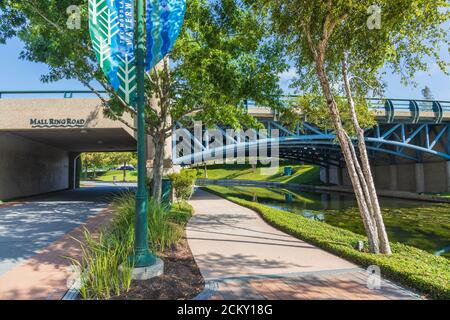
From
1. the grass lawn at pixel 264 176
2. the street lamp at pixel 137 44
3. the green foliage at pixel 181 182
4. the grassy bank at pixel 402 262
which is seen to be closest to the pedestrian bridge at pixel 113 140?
the green foliage at pixel 181 182

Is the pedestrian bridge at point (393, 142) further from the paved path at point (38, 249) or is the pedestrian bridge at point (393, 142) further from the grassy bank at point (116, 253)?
the grassy bank at point (116, 253)

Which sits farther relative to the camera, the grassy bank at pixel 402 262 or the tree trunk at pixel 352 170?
the tree trunk at pixel 352 170

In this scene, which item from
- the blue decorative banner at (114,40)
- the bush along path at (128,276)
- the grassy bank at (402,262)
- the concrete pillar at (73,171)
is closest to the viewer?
the bush along path at (128,276)

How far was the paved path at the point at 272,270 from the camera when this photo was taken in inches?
167

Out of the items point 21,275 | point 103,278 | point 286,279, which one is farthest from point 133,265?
point 286,279

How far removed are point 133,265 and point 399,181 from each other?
1313 inches

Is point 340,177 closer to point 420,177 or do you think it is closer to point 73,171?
point 420,177

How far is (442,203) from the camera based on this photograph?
2184 centimetres

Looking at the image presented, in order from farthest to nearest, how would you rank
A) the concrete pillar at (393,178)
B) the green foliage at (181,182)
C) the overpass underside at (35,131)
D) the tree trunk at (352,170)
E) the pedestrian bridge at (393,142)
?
the concrete pillar at (393,178)
the pedestrian bridge at (393,142)
the overpass underside at (35,131)
the green foliage at (181,182)
the tree trunk at (352,170)

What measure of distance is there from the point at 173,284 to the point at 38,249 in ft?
14.1

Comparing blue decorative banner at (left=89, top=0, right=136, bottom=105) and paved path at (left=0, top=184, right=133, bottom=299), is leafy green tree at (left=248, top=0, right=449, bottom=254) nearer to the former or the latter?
blue decorative banner at (left=89, top=0, right=136, bottom=105)

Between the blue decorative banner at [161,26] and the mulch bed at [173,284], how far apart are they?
3887 millimetres

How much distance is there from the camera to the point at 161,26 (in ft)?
18.4

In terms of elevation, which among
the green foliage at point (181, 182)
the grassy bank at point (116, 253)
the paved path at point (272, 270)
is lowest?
the paved path at point (272, 270)
